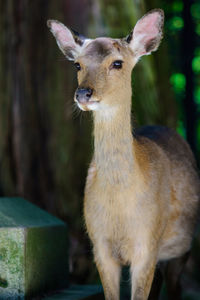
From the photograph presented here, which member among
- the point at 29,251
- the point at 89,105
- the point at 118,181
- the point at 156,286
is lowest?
the point at 156,286

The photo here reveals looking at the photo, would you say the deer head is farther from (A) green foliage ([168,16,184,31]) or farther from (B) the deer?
(A) green foliage ([168,16,184,31])

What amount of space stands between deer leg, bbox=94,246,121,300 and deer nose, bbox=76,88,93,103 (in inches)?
49.5

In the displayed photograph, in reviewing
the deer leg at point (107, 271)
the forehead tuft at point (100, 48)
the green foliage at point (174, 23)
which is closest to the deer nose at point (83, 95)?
the forehead tuft at point (100, 48)

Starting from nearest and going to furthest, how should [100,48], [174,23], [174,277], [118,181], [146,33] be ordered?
[118,181] < [100,48] < [146,33] < [174,277] < [174,23]

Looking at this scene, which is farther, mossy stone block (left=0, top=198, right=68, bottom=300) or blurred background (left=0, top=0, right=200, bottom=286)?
blurred background (left=0, top=0, right=200, bottom=286)

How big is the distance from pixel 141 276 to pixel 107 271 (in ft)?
1.04

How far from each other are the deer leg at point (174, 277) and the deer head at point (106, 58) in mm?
2177

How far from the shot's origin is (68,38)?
609cm

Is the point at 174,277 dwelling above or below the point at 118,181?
below

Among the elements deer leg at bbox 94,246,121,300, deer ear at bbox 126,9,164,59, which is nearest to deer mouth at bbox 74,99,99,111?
deer ear at bbox 126,9,164,59

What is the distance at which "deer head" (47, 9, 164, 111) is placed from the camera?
5133 mm

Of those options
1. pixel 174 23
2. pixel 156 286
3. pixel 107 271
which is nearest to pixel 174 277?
pixel 156 286

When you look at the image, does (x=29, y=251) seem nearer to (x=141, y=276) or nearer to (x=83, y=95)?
(x=141, y=276)

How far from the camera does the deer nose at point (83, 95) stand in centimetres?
493
